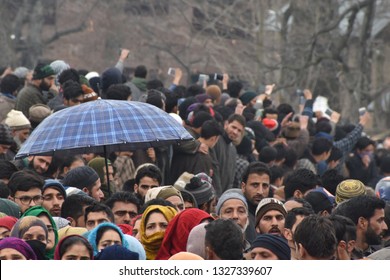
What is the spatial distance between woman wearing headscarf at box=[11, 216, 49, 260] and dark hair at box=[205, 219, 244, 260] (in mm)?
1261

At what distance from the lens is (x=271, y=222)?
1284 centimetres

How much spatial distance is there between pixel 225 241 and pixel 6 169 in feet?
13.8

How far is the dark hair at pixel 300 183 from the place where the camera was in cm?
1501

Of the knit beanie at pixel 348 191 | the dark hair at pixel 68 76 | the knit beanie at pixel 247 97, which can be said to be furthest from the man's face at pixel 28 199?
the knit beanie at pixel 247 97

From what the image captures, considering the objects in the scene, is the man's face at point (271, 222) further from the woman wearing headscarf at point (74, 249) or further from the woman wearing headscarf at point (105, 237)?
the woman wearing headscarf at point (74, 249)

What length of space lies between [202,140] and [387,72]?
35.5 meters

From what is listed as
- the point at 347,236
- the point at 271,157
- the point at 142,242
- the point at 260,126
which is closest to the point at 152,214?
the point at 142,242

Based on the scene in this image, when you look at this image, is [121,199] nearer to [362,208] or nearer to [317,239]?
[362,208]

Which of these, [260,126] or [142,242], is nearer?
[142,242]

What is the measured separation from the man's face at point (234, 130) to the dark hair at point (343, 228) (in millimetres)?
6004

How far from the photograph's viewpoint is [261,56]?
38031 millimetres

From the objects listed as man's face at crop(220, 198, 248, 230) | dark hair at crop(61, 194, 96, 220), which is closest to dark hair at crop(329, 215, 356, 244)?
man's face at crop(220, 198, 248, 230)

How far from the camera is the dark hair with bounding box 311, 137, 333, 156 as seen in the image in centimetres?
2020
